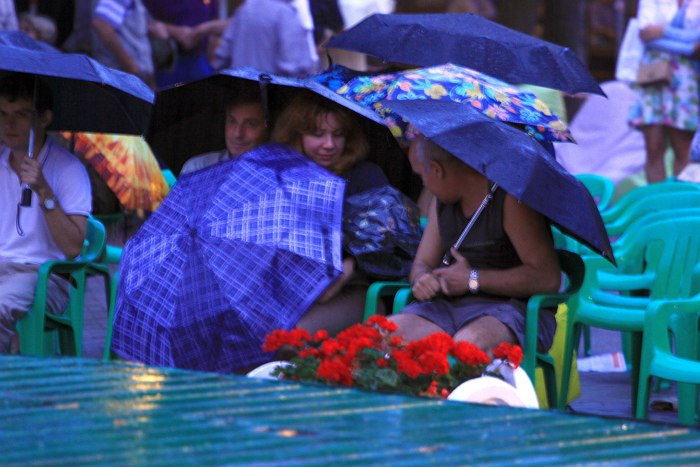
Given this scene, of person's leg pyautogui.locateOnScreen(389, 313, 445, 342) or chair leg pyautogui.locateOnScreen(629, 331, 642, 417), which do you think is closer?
person's leg pyautogui.locateOnScreen(389, 313, 445, 342)

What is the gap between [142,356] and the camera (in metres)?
5.30

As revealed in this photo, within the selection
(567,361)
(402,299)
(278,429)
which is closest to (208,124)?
(402,299)

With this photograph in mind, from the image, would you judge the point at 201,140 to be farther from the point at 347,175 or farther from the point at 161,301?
the point at 161,301

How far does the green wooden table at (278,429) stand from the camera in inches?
74.0

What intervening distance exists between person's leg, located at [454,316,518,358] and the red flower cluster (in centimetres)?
67

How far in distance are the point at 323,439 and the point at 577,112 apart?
14055 mm

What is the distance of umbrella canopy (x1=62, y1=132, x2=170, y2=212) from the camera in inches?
309

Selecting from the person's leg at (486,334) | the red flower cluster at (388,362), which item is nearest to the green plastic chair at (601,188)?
the person's leg at (486,334)

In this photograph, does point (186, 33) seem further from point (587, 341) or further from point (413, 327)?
point (413, 327)

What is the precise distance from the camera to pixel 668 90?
38.7 feet

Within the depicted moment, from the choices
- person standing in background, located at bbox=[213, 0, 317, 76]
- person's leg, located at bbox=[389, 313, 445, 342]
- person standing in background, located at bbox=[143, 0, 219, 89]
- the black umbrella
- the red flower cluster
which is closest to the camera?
the red flower cluster

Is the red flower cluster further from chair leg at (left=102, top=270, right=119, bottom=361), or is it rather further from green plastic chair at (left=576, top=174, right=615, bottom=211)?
green plastic chair at (left=576, top=174, right=615, bottom=211)

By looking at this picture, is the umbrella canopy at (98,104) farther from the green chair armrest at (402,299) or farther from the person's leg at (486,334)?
the person's leg at (486,334)

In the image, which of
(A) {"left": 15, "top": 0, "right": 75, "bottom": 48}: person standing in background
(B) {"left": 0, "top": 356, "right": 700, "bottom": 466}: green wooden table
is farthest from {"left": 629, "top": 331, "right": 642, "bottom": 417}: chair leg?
(A) {"left": 15, "top": 0, "right": 75, "bottom": 48}: person standing in background
